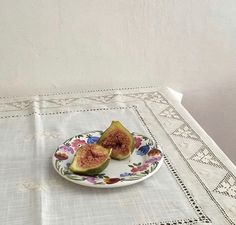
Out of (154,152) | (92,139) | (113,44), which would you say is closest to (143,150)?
(154,152)

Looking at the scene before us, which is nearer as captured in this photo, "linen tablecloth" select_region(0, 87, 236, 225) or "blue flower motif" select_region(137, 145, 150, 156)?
"linen tablecloth" select_region(0, 87, 236, 225)

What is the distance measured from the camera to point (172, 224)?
2.30ft

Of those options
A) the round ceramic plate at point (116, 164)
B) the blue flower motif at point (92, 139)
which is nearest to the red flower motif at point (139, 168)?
the round ceramic plate at point (116, 164)

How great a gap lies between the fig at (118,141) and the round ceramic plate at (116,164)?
2 cm

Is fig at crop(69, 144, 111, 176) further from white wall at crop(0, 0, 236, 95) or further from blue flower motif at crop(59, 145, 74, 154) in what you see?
white wall at crop(0, 0, 236, 95)

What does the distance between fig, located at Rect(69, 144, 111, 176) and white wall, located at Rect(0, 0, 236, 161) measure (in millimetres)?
532

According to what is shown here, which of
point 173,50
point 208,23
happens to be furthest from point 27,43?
point 208,23

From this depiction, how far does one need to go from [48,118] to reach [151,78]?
46 cm

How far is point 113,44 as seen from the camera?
1.35 m

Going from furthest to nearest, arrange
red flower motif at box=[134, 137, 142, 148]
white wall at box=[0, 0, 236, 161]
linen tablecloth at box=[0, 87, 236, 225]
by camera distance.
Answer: white wall at box=[0, 0, 236, 161]
red flower motif at box=[134, 137, 142, 148]
linen tablecloth at box=[0, 87, 236, 225]

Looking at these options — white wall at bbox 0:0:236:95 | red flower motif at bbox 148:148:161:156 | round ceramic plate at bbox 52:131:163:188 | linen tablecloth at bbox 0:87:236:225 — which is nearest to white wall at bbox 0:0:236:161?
white wall at bbox 0:0:236:95

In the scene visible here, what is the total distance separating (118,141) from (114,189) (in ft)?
0.49

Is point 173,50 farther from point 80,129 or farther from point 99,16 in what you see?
point 80,129

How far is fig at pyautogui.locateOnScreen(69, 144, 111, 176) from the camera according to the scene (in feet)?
2.67
